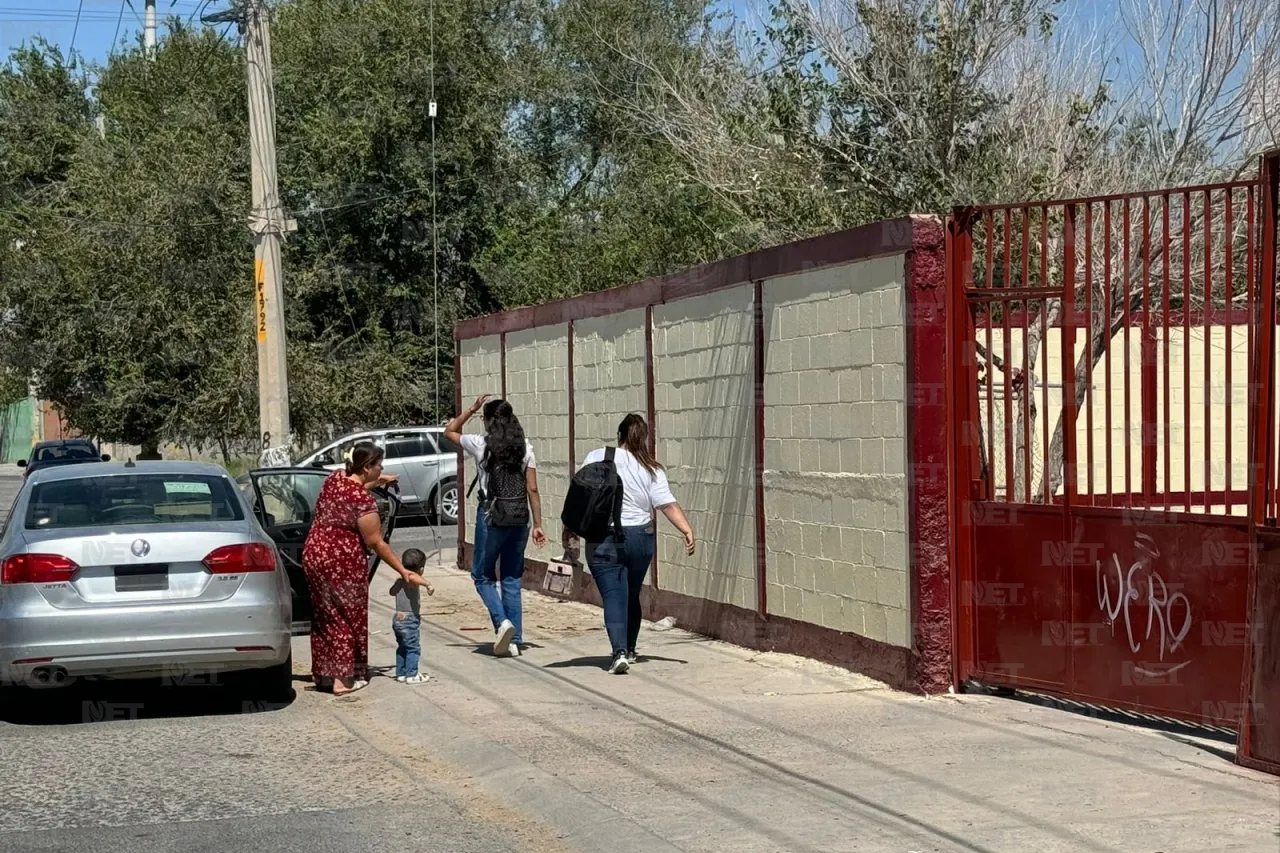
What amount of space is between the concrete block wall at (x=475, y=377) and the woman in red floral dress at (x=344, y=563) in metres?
7.05

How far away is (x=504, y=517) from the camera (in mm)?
10969

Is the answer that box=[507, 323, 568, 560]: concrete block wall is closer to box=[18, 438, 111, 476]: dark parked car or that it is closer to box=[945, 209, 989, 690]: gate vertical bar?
box=[945, 209, 989, 690]: gate vertical bar

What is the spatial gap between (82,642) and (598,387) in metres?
6.35

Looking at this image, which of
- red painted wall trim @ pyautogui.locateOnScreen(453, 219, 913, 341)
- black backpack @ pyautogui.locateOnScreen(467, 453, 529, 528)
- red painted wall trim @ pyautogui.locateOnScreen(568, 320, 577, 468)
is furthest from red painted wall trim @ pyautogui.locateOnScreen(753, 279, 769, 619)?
red painted wall trim @ pyautogui.locateOnScreen(568, 320, 577, 468)

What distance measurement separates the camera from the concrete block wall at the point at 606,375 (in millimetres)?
13320

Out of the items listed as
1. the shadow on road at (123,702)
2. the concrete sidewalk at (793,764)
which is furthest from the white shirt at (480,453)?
the shadow on road at (123,702)

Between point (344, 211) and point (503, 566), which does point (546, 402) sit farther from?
point (344, 211)

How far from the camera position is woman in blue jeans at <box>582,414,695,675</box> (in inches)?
398

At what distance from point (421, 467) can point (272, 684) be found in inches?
562

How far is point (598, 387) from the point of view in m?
14.1

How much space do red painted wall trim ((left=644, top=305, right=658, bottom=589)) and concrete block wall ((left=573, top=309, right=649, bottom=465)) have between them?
0.25 ft

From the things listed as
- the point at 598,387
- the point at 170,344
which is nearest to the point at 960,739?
the point at 598,387

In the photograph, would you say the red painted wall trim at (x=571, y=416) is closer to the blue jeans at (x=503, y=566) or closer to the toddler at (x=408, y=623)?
the blue jeans at (x=503, y=566)

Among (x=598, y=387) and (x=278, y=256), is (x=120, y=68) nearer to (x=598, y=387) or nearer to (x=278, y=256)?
(x=278, y=256)
